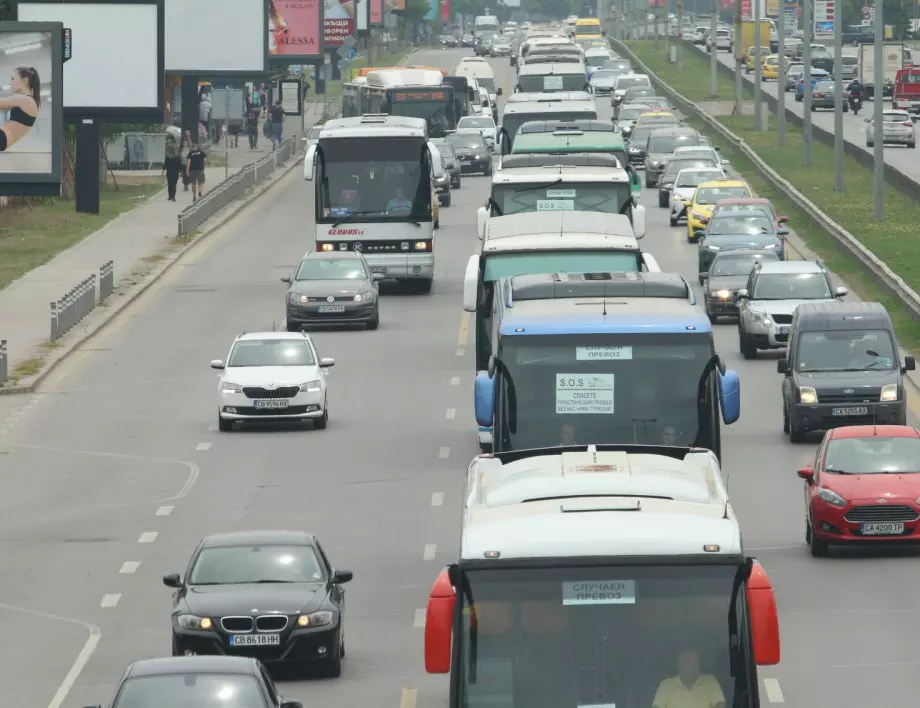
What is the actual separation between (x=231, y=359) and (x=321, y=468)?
4259mm

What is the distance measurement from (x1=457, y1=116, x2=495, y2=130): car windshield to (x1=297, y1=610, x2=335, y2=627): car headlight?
66173 mm

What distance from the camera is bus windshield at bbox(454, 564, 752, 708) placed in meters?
11.4

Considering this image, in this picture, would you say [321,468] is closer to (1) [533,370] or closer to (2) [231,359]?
(2) [231,359]

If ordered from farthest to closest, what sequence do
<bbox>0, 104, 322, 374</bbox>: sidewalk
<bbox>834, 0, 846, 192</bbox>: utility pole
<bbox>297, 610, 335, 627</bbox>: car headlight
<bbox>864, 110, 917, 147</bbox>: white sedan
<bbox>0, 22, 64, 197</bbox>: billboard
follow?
<bbox>864, 110, 917, 147</bbox>: white sedan
<bbox>834, 0, 846, 192</bbox>: utility pole
<bbox>0, 22, 64, 197</bbox>: billboard
<bbox>0, 104, 322, 374</bbox>: sidewalk
<bbox>297, 610, 335, 627</bbox>: car headlight

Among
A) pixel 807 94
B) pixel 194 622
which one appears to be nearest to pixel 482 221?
pixel 194 622

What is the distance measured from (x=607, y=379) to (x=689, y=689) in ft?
30.1

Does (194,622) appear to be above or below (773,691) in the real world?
above

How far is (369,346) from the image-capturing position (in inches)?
1650

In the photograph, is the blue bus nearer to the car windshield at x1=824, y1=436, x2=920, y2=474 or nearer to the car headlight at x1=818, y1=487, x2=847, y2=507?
the car headlight at x1=818, y1=487, x2=847, y2=507

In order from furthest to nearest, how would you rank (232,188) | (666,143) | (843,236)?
(666,143), (232,188), (843,236)

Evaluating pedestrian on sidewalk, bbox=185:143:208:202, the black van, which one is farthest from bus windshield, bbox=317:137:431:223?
pedestrian on sidewalk, bbox=185:143:208:202

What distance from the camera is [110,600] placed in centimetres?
2300

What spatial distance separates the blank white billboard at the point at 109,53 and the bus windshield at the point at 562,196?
21.2 m

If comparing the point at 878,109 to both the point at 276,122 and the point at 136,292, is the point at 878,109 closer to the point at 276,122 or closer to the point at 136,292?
the point at 136,292
